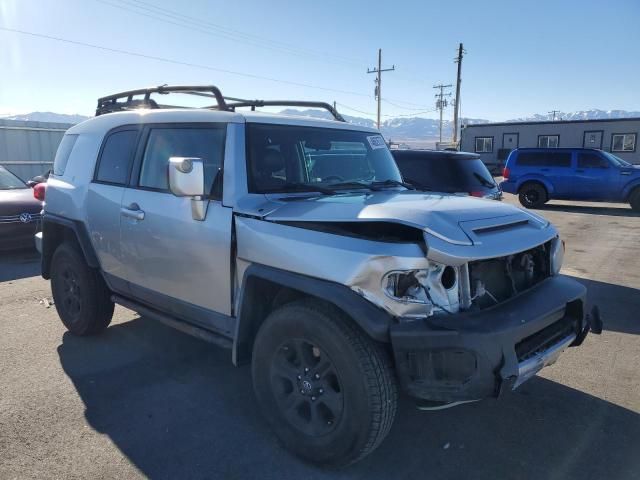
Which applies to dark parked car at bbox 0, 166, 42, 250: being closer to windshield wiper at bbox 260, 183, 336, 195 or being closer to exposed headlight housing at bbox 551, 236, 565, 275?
windshield wiper at bbox 260, 183, 336, 195

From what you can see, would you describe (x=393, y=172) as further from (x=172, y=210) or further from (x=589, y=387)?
(x=589, y=387)

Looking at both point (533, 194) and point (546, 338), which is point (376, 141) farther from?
point (533, 194)

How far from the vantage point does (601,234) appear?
1127 centimetres

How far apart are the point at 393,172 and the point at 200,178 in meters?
1.87

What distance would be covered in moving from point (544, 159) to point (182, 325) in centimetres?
1610

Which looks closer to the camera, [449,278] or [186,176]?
[449,278]

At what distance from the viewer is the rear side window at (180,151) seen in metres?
3.36

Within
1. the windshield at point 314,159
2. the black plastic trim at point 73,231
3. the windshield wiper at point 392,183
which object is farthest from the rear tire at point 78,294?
the windshield wiper at point 392,183

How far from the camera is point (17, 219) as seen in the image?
27.2ft


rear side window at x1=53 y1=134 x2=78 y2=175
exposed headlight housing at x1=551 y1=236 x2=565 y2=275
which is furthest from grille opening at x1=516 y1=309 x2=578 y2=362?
rear side window at x1=53 y1=134 x2=78 y2=175

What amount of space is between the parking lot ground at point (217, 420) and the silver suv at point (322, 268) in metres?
0.44

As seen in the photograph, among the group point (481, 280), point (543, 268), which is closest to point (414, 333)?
point (481, 280)

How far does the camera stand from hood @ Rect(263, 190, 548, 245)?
8.54 feet

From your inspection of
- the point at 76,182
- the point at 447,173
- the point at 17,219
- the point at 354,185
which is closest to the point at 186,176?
the point at 354,185
